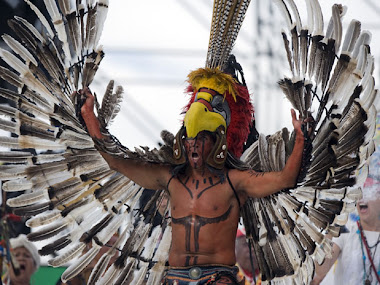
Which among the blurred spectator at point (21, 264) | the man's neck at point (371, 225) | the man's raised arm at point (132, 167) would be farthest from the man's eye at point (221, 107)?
the blurred spectator at point (21, 264)

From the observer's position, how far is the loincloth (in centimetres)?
338

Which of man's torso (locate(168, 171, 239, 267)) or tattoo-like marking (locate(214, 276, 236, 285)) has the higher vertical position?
man's torso (locate(168, 171, 239, 267))

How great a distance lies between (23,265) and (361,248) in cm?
257

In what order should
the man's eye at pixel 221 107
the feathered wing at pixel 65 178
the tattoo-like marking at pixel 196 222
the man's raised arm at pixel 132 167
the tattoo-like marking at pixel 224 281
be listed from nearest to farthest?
the tattoo-like marking at pixel 224 281 → the tattoo-like marking at pixel 196 222 → the man's eye at pixel 221 107 → the man's raised arm at pixel 132 167 → the feathered wing at pixel 65 178

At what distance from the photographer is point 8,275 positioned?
534 cm

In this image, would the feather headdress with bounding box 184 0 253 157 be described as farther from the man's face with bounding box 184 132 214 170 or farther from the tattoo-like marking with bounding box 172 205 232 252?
the tattoo-like marking with bounding box 172 205 232 252

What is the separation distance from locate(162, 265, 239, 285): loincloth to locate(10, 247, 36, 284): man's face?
2.16 metres

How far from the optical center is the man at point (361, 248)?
Answer: 203 inches

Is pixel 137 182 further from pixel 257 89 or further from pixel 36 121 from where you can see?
pixel 257 89

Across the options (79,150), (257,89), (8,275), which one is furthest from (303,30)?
(257,89)

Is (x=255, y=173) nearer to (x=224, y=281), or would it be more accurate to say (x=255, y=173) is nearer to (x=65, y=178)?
(x=224, y=281)

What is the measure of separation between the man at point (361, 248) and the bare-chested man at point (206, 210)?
1965 millimetres

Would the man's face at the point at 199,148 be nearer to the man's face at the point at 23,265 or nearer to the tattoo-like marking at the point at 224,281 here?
the tattoo-like marking at the point at 224,281

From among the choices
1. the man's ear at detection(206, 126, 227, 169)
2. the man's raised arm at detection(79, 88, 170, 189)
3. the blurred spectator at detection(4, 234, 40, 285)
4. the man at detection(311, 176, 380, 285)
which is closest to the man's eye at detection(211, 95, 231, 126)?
the man's ear at detection(206, 126, 227, 169)
